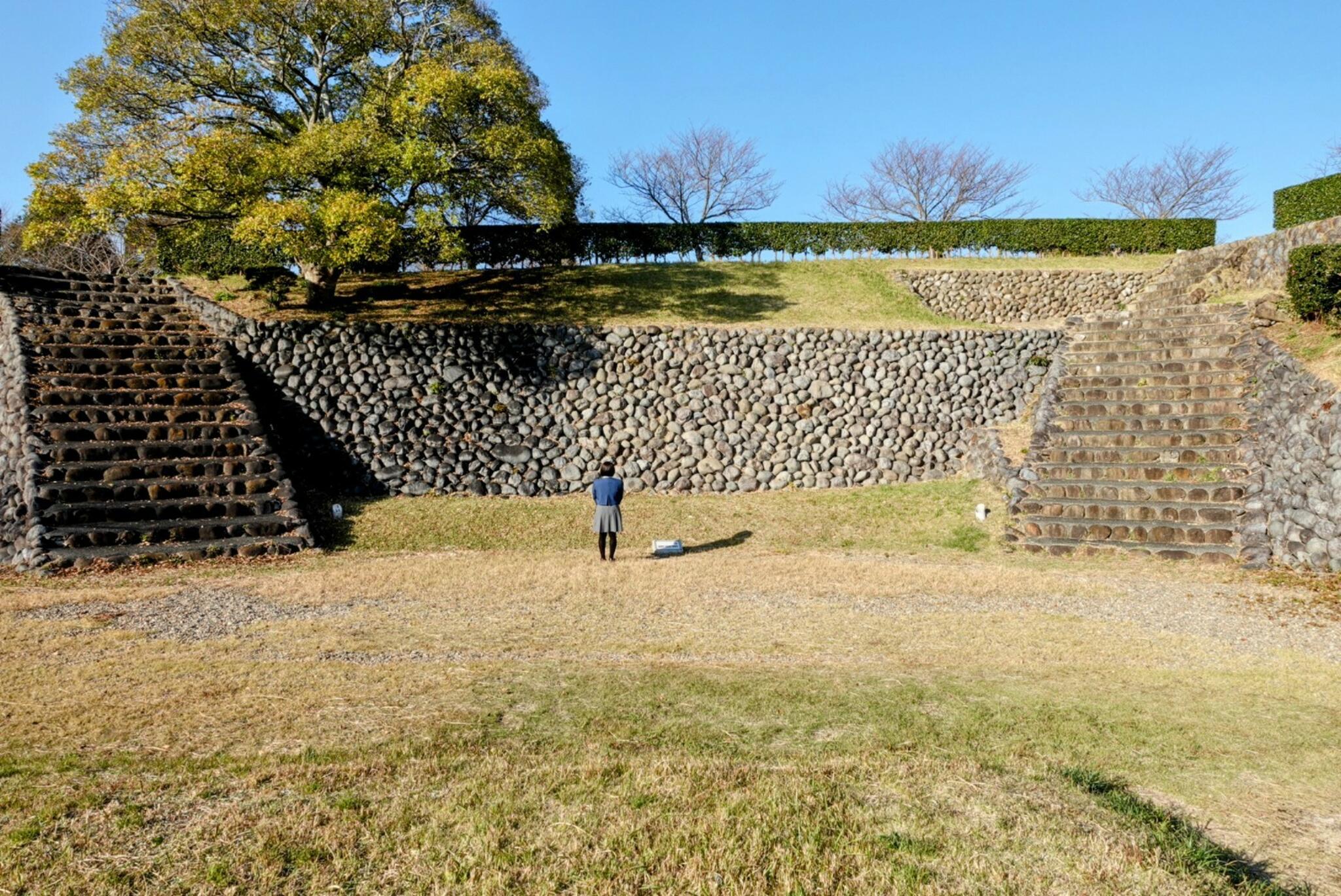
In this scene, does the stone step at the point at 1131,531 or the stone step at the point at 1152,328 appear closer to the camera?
the stone step at the point at 1131,531

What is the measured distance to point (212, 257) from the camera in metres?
19.4

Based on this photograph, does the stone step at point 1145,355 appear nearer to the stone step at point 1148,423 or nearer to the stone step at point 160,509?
the stone step at point 1148,423

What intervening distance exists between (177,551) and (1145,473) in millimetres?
13768

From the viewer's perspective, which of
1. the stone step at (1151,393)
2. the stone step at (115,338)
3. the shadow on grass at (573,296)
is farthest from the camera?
the shadow on grass at (573,296)

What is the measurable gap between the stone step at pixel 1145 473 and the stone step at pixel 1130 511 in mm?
519

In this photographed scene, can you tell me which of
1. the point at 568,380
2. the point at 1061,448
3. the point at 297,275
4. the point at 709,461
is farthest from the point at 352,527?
the point at 1061,448

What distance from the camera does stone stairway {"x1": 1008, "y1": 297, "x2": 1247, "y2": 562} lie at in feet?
38.4

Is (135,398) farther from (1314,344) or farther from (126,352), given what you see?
(1314,344)

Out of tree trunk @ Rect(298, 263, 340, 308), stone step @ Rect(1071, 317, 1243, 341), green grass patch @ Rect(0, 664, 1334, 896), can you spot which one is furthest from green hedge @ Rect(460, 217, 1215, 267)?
green grass patch @ Rect(0, 664, 1334, 896)

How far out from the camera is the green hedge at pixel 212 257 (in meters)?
19.1

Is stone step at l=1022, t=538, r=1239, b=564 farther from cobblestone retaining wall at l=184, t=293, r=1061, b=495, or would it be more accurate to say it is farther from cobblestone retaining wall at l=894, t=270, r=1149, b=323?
cobblestone retaining wall at l=894, t=270, r=1149, b=323

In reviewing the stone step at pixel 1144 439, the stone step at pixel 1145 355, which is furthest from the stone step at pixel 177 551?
the stone step at pixel 1145 355

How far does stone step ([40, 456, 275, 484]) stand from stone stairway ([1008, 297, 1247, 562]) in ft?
37.9

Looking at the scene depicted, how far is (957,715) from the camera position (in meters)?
5.56
